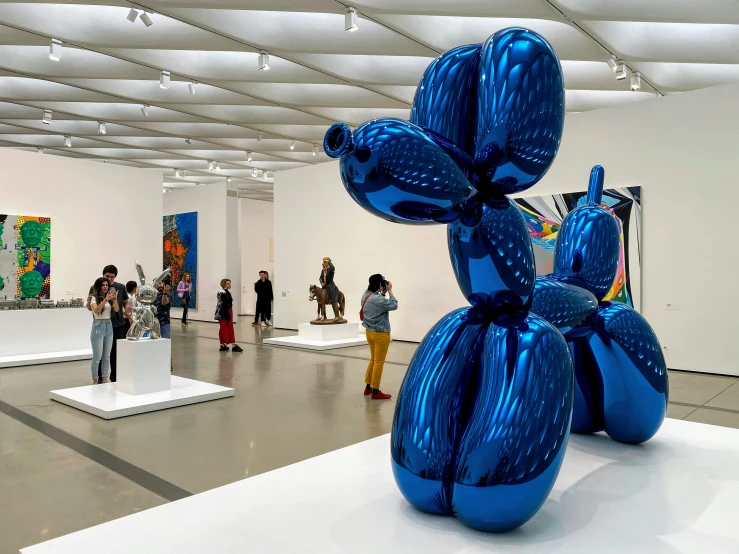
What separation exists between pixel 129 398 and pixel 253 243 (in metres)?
13.2

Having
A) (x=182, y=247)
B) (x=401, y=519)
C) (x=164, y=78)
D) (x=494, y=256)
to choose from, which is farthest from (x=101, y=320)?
(x=182, y=247)

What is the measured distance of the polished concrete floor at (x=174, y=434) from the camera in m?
3.30

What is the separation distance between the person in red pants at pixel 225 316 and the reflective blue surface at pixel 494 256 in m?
7.67

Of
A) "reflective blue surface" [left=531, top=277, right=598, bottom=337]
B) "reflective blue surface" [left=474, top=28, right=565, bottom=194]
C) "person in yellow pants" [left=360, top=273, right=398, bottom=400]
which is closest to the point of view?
"reflective blue surface" [left=474, top=28, right=565, bottom=194]

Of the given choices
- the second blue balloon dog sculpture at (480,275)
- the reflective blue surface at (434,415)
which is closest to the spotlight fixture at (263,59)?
the second blue balloon dog sculpture at (480,275)

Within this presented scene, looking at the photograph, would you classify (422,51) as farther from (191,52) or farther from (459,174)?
(459,174)

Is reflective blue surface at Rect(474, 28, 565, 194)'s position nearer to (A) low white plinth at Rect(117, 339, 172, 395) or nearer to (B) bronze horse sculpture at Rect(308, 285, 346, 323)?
(A) low white plinth at Rect(117, 339, 172, 395)

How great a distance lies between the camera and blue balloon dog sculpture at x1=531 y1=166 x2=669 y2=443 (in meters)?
2.51

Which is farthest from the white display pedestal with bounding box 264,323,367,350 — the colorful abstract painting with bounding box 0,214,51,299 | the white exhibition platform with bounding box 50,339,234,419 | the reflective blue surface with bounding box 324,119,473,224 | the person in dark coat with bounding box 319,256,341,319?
the reflective blue surface with bounding box 324,119,473,224

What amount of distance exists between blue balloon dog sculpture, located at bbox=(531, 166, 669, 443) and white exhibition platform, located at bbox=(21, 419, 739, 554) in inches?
9.6

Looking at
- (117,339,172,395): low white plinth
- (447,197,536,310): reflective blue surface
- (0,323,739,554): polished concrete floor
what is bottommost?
(0,323,739,554): polished concrete floor

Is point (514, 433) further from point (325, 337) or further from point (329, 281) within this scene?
point (325, 337)

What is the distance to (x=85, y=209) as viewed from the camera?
1148 centimetres

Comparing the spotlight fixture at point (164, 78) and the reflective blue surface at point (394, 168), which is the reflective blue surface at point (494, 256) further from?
the spotlight fixture at point (164, 78)
